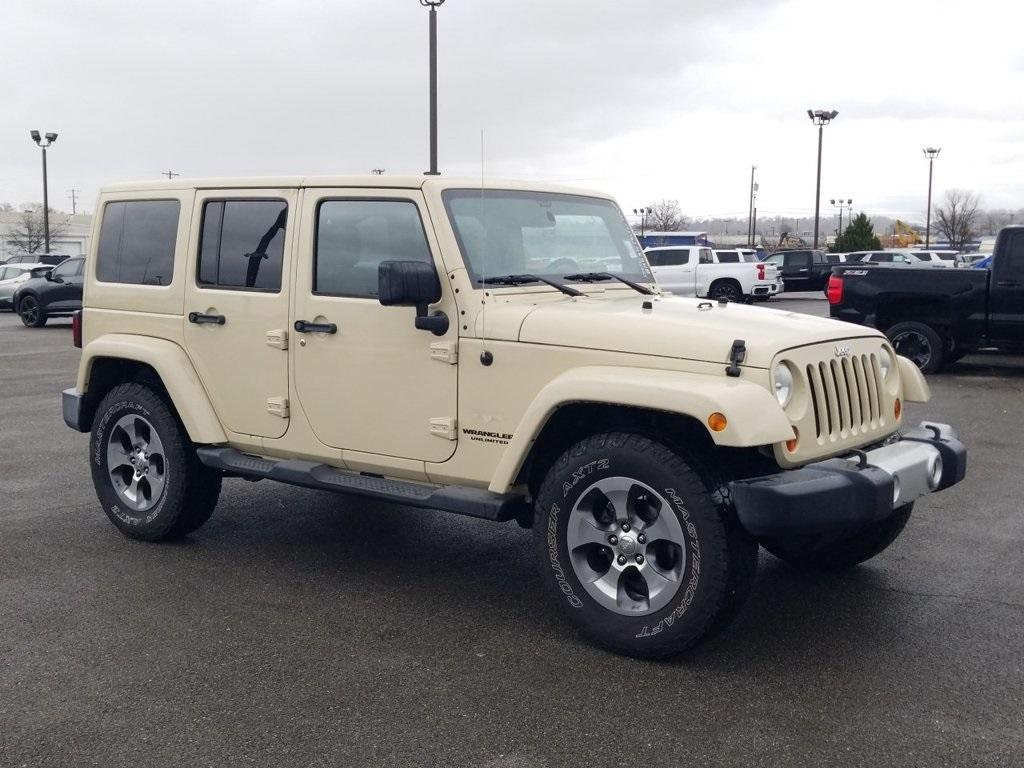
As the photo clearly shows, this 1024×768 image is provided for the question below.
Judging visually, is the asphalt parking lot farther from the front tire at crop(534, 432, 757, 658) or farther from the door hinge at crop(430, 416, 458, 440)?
the door hinge at crop(430, 416, 458, 440)

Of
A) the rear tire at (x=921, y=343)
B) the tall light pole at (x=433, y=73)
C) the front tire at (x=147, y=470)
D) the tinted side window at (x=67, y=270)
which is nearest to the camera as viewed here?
the front tire at (x=147, y=470)

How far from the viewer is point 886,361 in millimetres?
4926

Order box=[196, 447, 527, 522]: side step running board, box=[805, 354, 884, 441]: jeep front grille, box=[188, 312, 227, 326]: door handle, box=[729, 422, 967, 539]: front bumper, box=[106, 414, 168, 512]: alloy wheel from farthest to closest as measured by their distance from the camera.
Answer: box=[106, 414, 168, 512]: alloy wheel, box=[188, 312, 227, 326]: door handle, box=[196, 447, 527, 522]: side step running board, box=[805, 354, 884, 441]: jeep front grille, box=[729, 422, 967, 539]: front bumper

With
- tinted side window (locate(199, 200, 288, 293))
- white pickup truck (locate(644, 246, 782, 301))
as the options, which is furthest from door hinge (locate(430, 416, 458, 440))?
white pickup truck (locate(644, 246, 782, 301))

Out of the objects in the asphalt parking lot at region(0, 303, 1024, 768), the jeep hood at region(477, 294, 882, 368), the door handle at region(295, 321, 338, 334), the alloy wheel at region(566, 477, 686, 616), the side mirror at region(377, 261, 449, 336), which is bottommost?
the asphalt parking lot at region(0, 303, 1024, 768)

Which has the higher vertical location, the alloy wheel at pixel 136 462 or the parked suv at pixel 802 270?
the parked suv at pixel 802 270

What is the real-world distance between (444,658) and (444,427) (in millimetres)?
1048

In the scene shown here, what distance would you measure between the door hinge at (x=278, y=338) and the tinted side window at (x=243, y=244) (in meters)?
0.23

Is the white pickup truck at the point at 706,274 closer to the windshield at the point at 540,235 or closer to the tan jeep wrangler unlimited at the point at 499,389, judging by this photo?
the windshield at the point at 540,235

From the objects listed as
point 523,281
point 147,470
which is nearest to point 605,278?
point 523,281

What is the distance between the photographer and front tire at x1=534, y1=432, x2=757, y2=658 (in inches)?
159

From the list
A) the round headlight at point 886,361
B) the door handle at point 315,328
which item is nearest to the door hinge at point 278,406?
the door handle at point 315,328

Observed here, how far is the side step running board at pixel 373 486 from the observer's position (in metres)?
4.63

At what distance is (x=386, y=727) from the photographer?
3680mm
